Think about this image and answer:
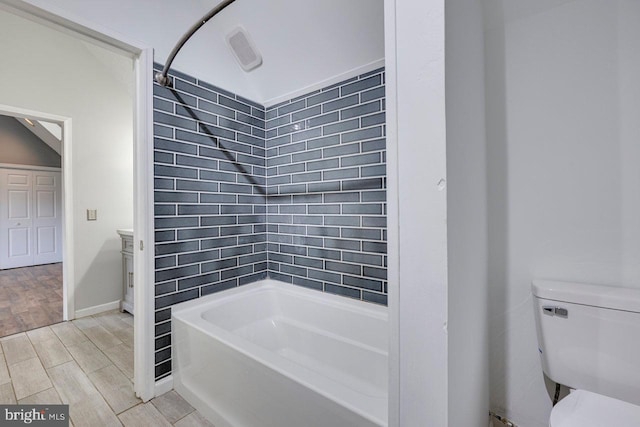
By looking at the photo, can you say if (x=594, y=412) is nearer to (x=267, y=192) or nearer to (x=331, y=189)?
(x=331, y=189)

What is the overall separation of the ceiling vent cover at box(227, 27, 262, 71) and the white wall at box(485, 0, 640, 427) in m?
1.38

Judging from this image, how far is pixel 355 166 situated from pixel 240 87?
1125mm

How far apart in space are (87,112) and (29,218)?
3.94 m

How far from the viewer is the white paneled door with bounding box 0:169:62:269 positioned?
4.84m

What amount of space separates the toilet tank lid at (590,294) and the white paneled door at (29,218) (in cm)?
740

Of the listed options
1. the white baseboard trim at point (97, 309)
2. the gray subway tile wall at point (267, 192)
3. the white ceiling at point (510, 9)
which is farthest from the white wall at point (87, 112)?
the white ceiling at point (510, 9)

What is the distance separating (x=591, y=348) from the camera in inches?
39.6

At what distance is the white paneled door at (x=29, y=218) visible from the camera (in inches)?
191

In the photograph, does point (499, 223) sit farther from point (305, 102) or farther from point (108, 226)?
point (108, 226)

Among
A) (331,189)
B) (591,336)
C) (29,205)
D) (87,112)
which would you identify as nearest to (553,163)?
(591,336)

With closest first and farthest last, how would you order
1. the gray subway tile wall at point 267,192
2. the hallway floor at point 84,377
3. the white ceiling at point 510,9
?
the white ceiling at point 510,9 → the hallway floor at point 84,377 → the gray subway tile wall at point 267,192

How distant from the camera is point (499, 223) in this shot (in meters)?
1.30

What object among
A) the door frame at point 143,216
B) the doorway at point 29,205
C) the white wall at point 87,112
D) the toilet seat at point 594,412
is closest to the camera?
the toilet seat at point 594,412

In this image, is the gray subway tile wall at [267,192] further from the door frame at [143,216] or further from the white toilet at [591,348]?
the white toilet at [591,348]
